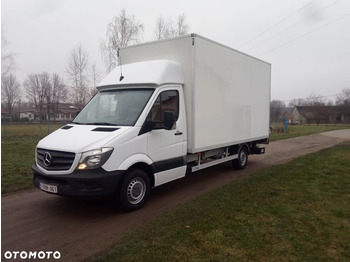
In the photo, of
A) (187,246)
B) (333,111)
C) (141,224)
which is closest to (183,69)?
(141,224)

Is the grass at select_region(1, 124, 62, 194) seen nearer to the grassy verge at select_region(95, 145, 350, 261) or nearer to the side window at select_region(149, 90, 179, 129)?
the side window at select_region(149, 90, 179, 129)

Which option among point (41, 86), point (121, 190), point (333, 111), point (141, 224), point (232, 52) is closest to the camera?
point (141, 224)

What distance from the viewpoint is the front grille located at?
4.55 meters

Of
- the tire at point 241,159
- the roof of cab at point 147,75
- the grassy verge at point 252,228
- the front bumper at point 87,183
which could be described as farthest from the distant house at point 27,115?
the grassy verge at point 252,228

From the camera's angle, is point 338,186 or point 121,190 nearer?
point 121,190

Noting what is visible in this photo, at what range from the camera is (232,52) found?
7.74 m

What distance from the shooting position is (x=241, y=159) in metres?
9.14

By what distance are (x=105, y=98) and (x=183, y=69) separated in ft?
6.30

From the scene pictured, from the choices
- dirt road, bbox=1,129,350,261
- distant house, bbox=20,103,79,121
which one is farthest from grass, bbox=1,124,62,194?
distant house, bbox=20,103,79,121

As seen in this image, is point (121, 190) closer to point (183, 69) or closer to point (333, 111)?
point (183, 69)

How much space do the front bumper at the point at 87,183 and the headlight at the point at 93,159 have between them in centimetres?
8

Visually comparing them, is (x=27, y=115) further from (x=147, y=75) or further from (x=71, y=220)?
(x=71, y=220)

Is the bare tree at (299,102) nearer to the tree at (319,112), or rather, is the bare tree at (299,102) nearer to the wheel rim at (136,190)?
the tree at (319,112)

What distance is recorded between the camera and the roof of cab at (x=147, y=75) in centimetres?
568
